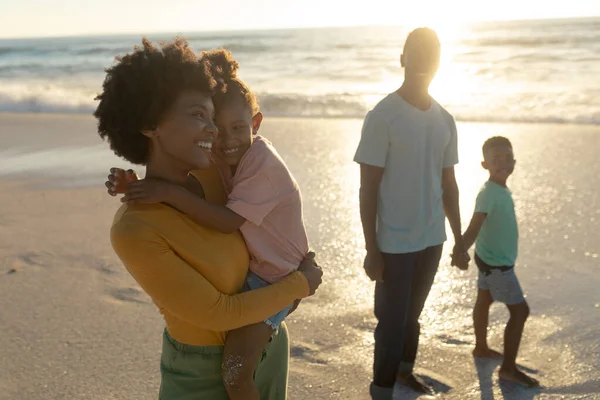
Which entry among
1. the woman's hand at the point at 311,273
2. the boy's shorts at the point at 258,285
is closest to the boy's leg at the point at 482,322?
the woman's hand at the point at 311,273

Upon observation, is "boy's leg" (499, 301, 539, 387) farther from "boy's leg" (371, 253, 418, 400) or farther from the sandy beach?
"boy's leg" (371, 253, 418, 400)

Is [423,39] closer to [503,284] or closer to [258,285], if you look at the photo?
[503,284]

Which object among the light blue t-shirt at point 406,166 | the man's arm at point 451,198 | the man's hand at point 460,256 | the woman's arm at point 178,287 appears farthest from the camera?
the man's hand at point 460,256

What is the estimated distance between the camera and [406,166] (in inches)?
132

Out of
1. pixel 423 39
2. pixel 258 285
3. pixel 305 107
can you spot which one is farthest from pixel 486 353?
pixel 305 107

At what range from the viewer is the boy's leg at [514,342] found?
153 inches

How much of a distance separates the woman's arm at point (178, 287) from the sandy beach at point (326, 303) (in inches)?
81.8

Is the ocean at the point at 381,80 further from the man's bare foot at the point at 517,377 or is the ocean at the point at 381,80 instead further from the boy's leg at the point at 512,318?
the man's bare foot at the point at 517,377

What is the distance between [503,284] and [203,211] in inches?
101

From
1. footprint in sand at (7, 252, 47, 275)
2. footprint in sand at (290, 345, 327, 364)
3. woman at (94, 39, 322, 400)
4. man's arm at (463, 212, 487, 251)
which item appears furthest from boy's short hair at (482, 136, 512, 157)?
footprint in sand at (7, 252, 47, 275)

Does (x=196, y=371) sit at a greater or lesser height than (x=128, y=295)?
greater

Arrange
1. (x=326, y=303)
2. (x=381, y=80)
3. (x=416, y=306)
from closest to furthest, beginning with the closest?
(x=416, y=306) < (x=326, y=303) < (x=381, y=80)

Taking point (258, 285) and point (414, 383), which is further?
point (414, 383)

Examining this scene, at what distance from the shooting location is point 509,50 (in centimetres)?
3512
